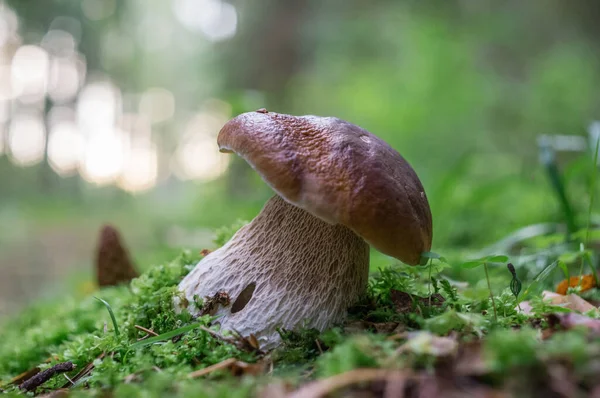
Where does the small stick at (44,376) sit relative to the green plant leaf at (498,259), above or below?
below

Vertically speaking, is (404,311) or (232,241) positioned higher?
(232,241)

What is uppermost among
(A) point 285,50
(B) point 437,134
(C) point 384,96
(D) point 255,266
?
(A) point 285,50

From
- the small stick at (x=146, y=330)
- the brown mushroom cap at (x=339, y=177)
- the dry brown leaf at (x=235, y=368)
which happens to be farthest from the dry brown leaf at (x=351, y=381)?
the small stick at (x=146, y=330)

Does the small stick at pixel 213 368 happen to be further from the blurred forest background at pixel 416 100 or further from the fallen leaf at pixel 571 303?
the blurred forest background at pixel 416 100

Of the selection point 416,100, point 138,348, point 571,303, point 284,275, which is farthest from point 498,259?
point 416,100

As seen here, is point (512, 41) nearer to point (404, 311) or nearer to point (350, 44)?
point (350, 44)

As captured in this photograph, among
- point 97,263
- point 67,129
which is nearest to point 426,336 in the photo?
point 97,263

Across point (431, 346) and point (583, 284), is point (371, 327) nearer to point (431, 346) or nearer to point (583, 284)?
point (431, 346)

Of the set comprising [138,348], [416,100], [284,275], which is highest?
[416,100]
